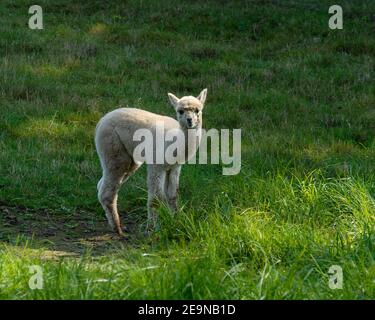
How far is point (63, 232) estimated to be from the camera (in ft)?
31.5

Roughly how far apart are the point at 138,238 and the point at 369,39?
34.9 feet

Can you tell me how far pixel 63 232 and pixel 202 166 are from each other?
2.75 metres

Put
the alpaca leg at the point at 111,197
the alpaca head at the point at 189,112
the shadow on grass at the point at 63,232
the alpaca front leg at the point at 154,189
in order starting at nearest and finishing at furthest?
the shadow on grass at the point at 63,232 < the alpaca head at the point at 189,112 < the alpaca front leg at the point at 154,189 < the alpaca leg at the point at 111,197

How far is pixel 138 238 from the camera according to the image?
9281mm

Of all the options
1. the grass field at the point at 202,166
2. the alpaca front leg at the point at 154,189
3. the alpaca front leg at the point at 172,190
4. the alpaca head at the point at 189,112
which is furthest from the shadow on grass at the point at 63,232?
the alpaca head at the point at 189,112

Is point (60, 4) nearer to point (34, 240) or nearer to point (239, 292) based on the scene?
point (34, 240)

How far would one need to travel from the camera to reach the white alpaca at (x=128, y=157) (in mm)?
9359

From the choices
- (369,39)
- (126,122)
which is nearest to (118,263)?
(126,122)

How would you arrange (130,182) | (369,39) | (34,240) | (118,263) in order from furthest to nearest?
(369,39) < (130,182) < (34,240) < (118,263)

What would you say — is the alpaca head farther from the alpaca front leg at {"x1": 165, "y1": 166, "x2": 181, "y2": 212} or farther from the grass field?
the grass field

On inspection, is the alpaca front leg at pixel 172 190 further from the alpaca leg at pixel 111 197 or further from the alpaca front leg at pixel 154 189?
the alpaca leg at pixel 111 197

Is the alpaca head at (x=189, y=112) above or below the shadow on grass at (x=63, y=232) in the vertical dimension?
above

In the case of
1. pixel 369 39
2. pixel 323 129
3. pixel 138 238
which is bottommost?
pixel 138 238

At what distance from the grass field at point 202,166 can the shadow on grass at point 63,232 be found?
0.03m
